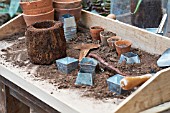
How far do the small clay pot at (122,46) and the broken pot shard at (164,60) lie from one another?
167 mm

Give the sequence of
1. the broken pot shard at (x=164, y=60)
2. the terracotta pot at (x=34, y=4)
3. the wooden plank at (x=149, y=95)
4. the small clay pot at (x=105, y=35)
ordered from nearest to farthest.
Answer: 1. the wooden plank at (x=149, y=95)
2. the broken pot shard at (x=164, y=60)
3. the small clay pot at (x=105, y=35)
4. the terracotta pot at (x=34, y=4)

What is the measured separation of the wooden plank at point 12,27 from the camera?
77.7 inches

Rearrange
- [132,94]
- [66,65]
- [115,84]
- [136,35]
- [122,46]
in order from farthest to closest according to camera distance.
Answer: [136,35]
[122,46]
[66,65]
[115,84]
[132,94]

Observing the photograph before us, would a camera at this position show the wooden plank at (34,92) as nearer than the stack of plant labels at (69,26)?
Yes

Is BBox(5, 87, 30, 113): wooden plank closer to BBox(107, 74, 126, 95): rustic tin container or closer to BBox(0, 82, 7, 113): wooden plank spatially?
BBox(0, 82, 7, 113): wooden plank

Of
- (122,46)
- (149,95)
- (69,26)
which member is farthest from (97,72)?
(69,26)

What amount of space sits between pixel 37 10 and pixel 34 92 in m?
0.59

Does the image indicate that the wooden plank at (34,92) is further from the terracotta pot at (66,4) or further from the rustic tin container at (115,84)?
the terracotta pot at (66,4)

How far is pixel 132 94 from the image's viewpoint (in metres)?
1.26

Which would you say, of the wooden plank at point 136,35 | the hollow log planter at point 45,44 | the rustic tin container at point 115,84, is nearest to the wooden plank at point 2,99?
the hollow log planter at point 45,44

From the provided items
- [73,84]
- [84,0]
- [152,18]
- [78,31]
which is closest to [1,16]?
[84,0]

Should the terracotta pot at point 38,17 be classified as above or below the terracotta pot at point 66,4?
below

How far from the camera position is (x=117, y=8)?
3117mm

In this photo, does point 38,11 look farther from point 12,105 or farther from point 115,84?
point 115,84
